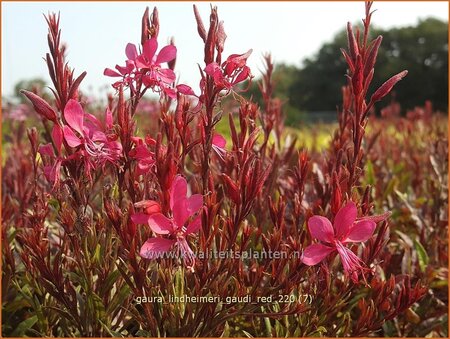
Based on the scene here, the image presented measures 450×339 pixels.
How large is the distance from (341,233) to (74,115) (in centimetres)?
64

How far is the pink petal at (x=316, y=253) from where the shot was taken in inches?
47.0

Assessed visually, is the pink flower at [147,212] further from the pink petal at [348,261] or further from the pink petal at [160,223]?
the pink petal at [348,261]

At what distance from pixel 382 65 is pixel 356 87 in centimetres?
3717

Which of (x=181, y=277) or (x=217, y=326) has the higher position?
(x=181, y=277)

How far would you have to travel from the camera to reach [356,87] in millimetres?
1239

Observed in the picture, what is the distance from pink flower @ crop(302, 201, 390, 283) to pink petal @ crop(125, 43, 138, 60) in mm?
574

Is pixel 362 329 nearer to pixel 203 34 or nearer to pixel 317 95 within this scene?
pixel 203 34

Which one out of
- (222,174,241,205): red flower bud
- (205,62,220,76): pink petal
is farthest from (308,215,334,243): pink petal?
(205,62,220,76): pink petal

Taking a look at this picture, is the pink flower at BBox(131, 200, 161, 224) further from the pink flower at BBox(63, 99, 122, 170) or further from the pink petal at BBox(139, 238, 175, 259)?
the pink flower at BBox(63, 99, 122, 170)

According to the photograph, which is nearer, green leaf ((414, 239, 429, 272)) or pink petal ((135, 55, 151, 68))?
pink petal ((135, 55, 151, 68))

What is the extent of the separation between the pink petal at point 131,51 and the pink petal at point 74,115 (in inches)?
7.8

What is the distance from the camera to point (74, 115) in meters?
1.21

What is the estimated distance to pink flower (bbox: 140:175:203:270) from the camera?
112 centimetres

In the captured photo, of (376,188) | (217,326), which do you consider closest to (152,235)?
(217,326)
